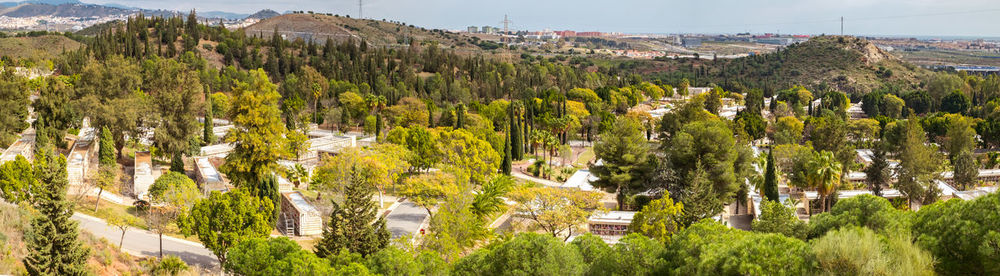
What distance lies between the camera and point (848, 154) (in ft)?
165

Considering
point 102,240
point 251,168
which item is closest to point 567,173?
point 251,168

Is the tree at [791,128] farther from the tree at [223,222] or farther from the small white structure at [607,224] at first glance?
the tree at [223,222]

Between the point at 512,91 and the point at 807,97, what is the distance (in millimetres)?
44509

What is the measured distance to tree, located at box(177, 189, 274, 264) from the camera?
26.5 meters

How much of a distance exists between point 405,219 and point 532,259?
18593 mm

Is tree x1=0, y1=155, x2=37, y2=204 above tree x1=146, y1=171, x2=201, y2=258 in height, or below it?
above

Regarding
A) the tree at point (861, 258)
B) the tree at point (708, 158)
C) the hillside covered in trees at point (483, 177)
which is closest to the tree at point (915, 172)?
the hillside covered in trees at point (483, 177)

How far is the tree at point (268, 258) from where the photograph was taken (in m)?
21.0

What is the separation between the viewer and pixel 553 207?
34594 millimetres

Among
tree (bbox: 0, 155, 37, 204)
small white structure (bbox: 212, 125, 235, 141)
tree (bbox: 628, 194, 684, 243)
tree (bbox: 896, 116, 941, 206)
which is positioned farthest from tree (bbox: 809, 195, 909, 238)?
small white structure (bbox: 212, 125, 235, 141)

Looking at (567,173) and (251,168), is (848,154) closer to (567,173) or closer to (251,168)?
(567,173)

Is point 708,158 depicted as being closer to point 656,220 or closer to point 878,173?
point 656,220

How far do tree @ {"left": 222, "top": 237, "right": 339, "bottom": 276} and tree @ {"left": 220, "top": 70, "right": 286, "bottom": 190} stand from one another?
16.4 metres

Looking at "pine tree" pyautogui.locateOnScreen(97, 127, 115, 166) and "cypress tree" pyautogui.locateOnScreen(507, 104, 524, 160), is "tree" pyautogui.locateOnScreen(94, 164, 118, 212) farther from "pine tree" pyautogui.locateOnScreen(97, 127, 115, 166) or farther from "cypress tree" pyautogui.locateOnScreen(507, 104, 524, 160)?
"cypress tree" pyautogui.locateOnScreen(507, 104, 524, 160)
